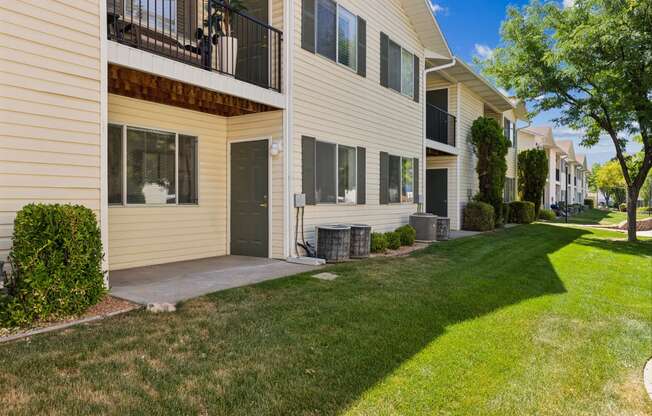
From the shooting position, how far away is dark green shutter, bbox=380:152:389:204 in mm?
10844

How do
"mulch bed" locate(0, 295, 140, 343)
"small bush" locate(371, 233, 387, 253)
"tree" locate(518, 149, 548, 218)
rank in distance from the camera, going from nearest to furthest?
"mulch bed" locate(0, 295, 140, 343), "small bush" locate(371, 233, 387, 253), "tree" locate(518, 149, 548, 218)

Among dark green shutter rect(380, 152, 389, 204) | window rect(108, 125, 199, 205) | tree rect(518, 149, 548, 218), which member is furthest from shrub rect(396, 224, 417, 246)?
tree rect(518, 149, 548, 218)

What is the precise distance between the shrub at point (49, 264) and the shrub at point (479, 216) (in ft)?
43.4

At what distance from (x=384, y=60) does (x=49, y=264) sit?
921cm

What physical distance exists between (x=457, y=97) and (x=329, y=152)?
27.0 ft

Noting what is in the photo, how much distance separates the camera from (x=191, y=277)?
247 inches

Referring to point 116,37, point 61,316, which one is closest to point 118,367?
point 61,316

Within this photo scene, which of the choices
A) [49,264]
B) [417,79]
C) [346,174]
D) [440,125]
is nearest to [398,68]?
[417,79]

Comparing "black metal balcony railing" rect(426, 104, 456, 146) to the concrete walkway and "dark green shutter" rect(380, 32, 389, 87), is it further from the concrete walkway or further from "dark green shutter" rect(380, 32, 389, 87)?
the concrete walkway

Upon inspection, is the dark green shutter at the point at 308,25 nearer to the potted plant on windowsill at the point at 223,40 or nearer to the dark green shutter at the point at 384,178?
the potted plant on windowsill at the point at 223,40

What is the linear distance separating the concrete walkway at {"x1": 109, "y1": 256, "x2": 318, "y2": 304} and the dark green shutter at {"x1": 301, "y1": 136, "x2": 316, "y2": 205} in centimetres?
145

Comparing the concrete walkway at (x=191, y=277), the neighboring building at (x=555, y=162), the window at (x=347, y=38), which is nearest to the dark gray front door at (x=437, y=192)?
the window at (x=347, y=38)

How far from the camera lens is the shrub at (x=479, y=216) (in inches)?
591

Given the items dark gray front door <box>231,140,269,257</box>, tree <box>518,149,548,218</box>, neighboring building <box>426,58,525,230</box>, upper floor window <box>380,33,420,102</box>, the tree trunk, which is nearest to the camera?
dark gray front door <box>231,140,269,257</box>
